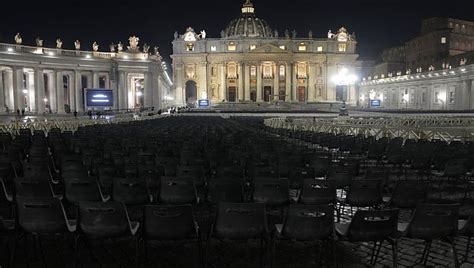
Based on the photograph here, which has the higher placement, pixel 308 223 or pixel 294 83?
pixel 294 83

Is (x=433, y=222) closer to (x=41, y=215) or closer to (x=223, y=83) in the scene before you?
Result: (x=41, y=215)

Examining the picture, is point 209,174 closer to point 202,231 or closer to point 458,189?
point 202,231

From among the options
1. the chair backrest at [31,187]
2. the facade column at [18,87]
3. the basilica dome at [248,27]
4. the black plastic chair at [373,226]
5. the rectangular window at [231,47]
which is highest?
the basilica dome at [248,27]

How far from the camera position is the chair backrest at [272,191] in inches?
308

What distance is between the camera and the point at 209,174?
11.3 metres

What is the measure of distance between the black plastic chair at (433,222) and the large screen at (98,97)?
130ft

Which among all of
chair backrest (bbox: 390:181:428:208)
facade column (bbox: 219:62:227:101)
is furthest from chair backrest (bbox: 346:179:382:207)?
facade column (bbox: 219:62:227:101)

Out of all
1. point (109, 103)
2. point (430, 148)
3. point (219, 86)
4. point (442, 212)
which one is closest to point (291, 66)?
point (219, 86)

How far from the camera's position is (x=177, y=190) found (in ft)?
26.2

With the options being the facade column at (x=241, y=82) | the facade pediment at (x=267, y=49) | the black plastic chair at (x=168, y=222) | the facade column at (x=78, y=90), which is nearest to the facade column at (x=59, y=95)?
the facade column at (x=78, y=90)

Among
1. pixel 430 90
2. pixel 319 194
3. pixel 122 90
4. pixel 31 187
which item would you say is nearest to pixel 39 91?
pixel 122 90

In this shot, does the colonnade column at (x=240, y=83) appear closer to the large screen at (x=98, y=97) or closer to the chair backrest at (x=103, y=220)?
the large screen at (x=98, y=97)

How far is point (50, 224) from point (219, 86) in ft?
394

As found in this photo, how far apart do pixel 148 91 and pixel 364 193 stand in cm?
7649
